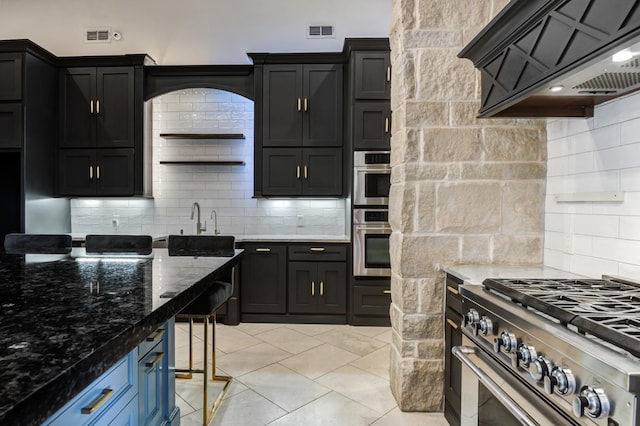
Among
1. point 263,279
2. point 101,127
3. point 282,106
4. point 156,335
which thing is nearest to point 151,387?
point 156,335

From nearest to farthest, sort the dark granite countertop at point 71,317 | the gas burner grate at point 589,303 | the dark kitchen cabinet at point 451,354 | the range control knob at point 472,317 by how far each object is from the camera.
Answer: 1. the dark granite countertop at point 71,317
2. the gas burner grate at point 589,303
3. the range control knob at point 472,317
4. the dark kitchen cabinet at point 451,354

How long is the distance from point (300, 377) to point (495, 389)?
1748 millimetres

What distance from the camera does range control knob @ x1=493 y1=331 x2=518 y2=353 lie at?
1.25 metres

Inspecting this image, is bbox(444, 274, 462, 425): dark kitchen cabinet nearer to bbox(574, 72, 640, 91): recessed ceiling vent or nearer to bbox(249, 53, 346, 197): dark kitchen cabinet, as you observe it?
bbox(574, 72, 640, 91): recessed ceiling vent

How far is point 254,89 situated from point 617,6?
3600 mm

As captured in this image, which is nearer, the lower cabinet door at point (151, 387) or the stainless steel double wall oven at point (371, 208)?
the lower cabinet door at point (151, 387)

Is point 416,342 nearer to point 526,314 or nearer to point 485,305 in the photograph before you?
point 485,305

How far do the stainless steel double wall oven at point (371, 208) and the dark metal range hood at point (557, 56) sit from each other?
6.15ft

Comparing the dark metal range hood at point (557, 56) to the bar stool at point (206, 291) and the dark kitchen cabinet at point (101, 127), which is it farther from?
Result: the dark kitchen cabinet at point (101, 127)

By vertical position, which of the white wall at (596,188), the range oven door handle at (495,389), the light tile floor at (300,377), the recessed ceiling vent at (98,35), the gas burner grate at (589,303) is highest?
the recessed ceiling vent at (98,35)

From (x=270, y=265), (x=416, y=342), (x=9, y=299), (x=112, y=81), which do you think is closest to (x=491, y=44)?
(x=416, y=342)

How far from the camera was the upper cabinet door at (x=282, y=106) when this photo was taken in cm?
412

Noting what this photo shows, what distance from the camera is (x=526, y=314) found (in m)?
1.24

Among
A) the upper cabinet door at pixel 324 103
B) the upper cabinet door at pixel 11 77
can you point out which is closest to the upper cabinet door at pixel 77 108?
the upper cabinet door at pixel 11 77
